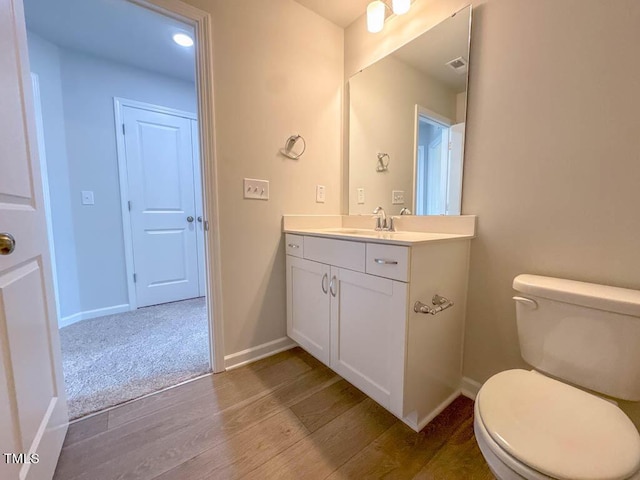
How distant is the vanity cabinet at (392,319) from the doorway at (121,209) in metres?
0.96

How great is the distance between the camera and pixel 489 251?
1.29 metres

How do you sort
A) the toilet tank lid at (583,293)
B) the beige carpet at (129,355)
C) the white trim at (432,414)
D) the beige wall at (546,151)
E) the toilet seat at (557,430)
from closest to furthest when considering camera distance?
the toilet seat at (557,430) → the toilet tank lid at (583,293) → the beige wall at (546,151) → the white trim at (432,414) → the beige carpet at (129,355)

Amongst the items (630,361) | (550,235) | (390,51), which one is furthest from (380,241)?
(390,51)

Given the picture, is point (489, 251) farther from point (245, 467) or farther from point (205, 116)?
point (205, 116)

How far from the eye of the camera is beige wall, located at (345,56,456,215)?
1530 millimetres

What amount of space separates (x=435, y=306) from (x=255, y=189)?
1191 millimetres

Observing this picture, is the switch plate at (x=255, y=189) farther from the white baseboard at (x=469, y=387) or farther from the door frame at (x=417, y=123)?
the white baseboard at (x=469, y=387)

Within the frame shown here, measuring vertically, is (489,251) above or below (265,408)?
above

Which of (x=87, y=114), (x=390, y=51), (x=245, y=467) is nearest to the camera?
(x=245, y=467)

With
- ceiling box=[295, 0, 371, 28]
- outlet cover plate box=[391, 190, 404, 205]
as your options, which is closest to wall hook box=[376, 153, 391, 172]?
outlet cover plate box=[391, 190, 404, 205]

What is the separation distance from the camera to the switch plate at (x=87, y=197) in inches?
90.2

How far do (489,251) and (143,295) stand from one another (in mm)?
2939

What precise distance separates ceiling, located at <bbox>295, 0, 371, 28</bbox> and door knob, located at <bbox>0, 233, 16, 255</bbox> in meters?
1.94

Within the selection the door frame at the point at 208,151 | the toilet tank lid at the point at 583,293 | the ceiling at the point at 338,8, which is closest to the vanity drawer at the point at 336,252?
the door frame at the point at 208,151
